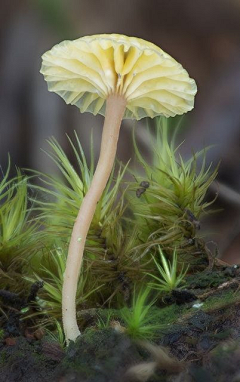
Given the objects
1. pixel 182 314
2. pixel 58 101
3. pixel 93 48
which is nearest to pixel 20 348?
pixel 182 314

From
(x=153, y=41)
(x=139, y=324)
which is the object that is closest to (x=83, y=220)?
(x=139, y=324)

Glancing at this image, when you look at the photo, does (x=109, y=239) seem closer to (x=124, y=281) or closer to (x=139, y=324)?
(x=124, y=281)

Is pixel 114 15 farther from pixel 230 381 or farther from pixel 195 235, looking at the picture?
pixel 230 381

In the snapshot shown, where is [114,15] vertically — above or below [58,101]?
above

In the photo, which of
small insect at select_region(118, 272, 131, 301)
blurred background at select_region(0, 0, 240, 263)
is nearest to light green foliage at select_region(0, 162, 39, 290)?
small insect at select_region(118, 272, 131, 301)

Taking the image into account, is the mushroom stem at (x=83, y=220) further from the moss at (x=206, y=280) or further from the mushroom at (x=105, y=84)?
the moss at (x=206, y=280)

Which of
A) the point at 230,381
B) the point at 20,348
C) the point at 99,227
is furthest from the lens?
the point at 99,227

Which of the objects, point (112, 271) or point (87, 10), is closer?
point (112, 271)

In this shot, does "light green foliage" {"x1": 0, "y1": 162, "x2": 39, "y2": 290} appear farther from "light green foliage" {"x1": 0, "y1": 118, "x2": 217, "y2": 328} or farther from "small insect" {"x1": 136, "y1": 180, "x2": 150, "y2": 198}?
"small insect" {"x1": 136, "y1": 180, "x2": 150, "y2": 198}
